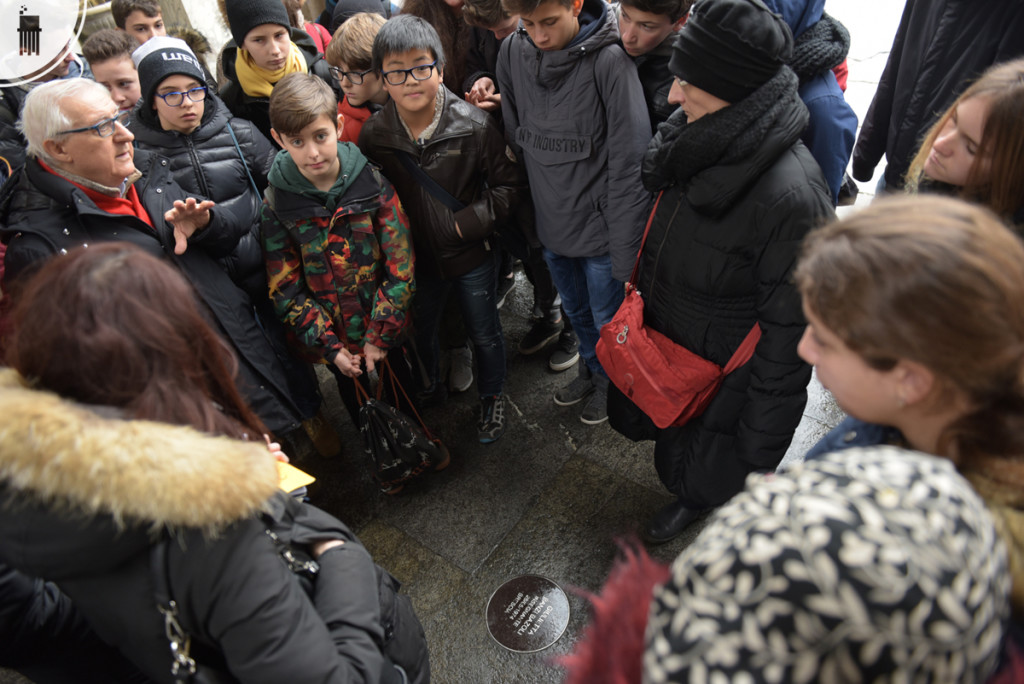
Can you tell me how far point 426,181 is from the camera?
110 inches

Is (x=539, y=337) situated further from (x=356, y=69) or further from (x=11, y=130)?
(x=11, y=130)

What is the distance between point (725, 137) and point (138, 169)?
227 cm

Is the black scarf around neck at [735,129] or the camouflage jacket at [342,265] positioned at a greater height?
the black scarf around neck at [735,129]

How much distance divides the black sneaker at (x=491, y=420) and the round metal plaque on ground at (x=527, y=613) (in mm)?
864

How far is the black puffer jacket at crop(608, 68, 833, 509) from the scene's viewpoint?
1790mm

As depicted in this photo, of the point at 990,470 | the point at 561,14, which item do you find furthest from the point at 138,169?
the point at 990,470

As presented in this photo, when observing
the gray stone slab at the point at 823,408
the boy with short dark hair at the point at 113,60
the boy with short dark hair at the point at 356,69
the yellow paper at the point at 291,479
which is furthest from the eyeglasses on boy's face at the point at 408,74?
the gray stone slab at the point at 823,408

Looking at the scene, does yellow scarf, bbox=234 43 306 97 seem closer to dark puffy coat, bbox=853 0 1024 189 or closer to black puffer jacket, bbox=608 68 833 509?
black puffer jacket, bbox=608 68 833 509

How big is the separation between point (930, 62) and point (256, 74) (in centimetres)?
327

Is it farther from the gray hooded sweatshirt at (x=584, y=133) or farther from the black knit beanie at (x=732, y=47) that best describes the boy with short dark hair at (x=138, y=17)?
the black knit beanie at (x=732, y=47)

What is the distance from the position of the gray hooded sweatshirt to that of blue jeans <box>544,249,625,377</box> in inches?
4.6

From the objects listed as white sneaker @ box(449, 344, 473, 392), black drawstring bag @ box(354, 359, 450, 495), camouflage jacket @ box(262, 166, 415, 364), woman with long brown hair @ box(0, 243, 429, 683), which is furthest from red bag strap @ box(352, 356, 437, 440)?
woman with long brown hair @ box(0, 243, 429, 683)

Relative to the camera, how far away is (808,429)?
3.19 m

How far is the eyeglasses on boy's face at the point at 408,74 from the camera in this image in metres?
2.58
